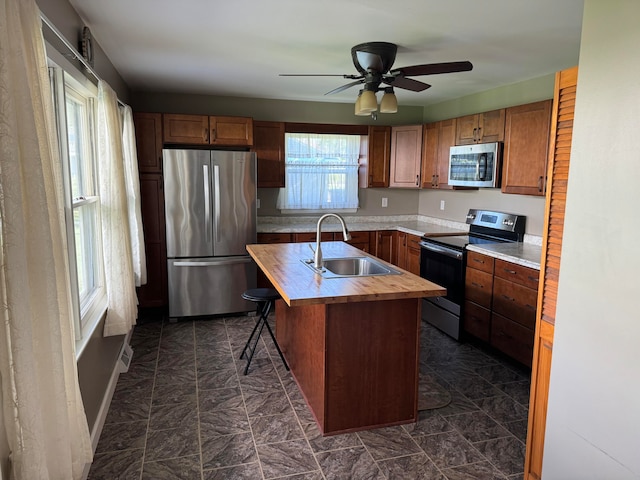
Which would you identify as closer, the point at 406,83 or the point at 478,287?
the point at 406,83

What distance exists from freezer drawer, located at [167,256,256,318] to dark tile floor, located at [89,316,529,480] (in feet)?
2.94

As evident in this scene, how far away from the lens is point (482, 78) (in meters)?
4.10

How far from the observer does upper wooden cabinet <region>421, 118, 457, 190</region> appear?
4.80m

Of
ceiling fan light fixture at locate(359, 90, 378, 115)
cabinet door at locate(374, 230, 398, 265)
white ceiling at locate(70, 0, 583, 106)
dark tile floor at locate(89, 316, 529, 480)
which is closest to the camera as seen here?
dark tile floor at locate(89, 316, 529, 480)

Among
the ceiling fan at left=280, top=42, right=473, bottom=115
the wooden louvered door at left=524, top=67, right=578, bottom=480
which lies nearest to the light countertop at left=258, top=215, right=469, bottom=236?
the ceiling fan at left=280, top=42, right=473, bottom=115

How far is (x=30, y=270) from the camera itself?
138 centimetres

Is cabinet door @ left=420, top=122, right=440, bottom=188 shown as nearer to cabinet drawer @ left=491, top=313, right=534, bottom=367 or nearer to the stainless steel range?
the stainless steel range

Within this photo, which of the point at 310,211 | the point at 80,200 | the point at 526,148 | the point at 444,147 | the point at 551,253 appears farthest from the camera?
the point at 310,211

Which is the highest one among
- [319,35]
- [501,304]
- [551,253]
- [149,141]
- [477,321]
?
[319,35]

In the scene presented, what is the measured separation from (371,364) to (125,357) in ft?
6.51

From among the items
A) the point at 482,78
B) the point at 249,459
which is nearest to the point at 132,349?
the point at 249,459

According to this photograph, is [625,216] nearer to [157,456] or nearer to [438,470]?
[438,470]

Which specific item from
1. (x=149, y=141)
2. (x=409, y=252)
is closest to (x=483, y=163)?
(x=409, y=252)

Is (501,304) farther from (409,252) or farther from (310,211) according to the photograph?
(310,211)
